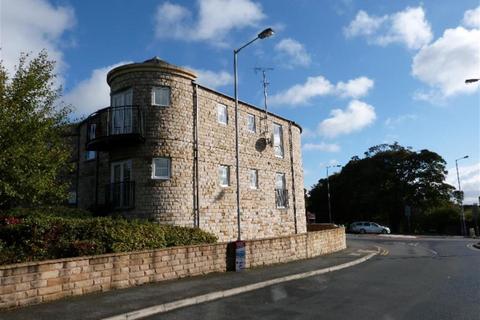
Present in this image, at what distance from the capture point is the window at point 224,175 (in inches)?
794

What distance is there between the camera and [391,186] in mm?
55719

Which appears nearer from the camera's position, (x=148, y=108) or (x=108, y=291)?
(x=108, y=291)

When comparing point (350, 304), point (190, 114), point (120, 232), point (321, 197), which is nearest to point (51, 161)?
point (120, 232)

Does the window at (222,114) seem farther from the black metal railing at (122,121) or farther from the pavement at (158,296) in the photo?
the pavement at (158,296)

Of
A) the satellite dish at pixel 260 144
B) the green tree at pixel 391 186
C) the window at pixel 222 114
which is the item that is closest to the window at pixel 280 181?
the satellite dish at pixel 260 144

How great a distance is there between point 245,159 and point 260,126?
8.48 ft

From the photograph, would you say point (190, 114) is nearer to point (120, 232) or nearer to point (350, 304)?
point (120, 232)

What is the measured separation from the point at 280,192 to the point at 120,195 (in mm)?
9520

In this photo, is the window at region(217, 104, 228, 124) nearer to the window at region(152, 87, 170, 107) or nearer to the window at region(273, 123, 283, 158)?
the window at region(152, 87, 170, 107)

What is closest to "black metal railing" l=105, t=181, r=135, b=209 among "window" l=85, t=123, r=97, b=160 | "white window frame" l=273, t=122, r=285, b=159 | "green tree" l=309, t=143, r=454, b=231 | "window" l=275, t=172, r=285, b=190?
"window" l=85, t=123, r=97, b=160

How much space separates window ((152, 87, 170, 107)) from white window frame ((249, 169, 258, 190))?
6.12 m

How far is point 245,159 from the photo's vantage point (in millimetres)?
21859

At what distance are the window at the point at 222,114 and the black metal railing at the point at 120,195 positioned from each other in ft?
18.0

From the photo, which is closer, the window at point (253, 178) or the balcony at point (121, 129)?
the balcony at point (121, 129)
